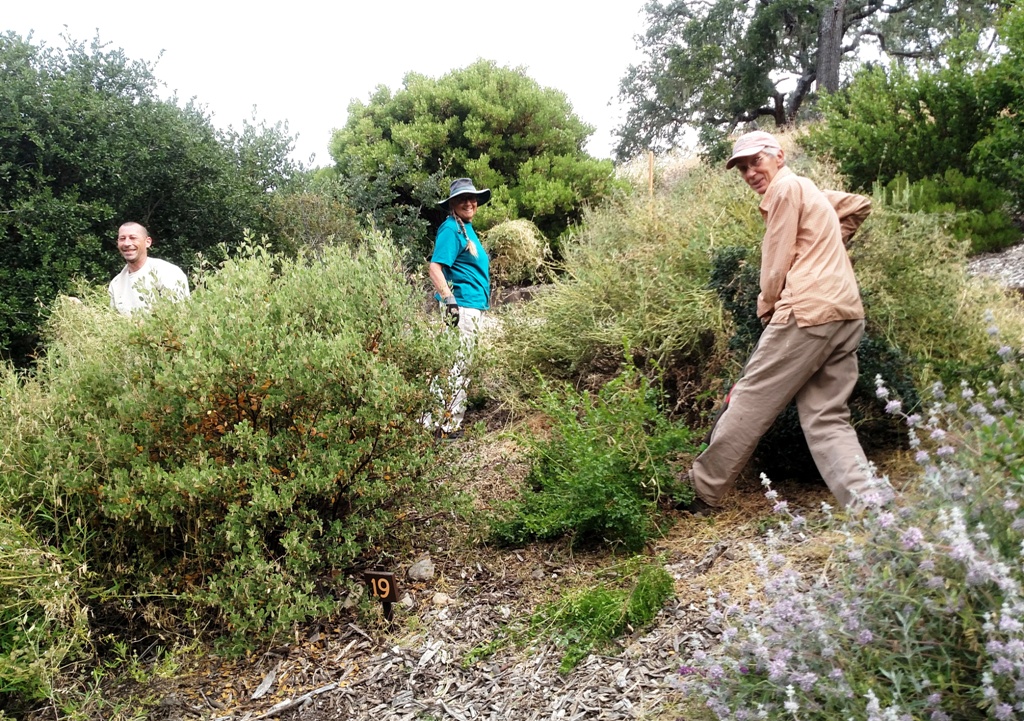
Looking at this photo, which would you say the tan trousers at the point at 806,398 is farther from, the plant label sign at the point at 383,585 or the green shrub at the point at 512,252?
the green shrub at the point at 512,252

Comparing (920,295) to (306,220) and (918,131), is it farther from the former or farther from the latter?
(306,220)

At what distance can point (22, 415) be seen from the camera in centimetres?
348

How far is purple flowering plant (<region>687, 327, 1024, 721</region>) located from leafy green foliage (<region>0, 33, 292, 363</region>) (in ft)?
22.5

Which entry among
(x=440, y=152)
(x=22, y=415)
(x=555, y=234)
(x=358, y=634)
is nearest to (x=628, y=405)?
(x=358, y=634)

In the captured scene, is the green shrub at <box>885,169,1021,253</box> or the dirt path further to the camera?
the green shrub at <box>885,169,1021,253</box>

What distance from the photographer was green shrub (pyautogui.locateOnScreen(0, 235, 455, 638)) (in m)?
3.06

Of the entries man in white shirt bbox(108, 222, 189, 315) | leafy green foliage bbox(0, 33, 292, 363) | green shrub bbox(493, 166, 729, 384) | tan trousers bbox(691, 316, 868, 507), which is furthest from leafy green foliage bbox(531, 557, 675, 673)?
leafy green foliage bbox(0, 33, 292, 363)

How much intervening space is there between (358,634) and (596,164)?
10.2m

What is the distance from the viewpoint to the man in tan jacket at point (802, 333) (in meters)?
3.44

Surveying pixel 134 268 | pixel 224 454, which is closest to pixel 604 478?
pixel 224 454

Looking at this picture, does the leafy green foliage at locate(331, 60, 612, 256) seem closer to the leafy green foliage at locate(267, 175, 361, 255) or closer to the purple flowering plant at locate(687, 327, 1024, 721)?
the leafy green foliage at locate(267, 175, 361, 255)

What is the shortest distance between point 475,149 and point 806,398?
32.9 feet

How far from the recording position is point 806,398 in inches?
143

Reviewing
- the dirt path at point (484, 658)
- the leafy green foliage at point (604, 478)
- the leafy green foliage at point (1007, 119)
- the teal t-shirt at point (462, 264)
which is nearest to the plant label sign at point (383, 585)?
the dirt path at point (484, 658)
